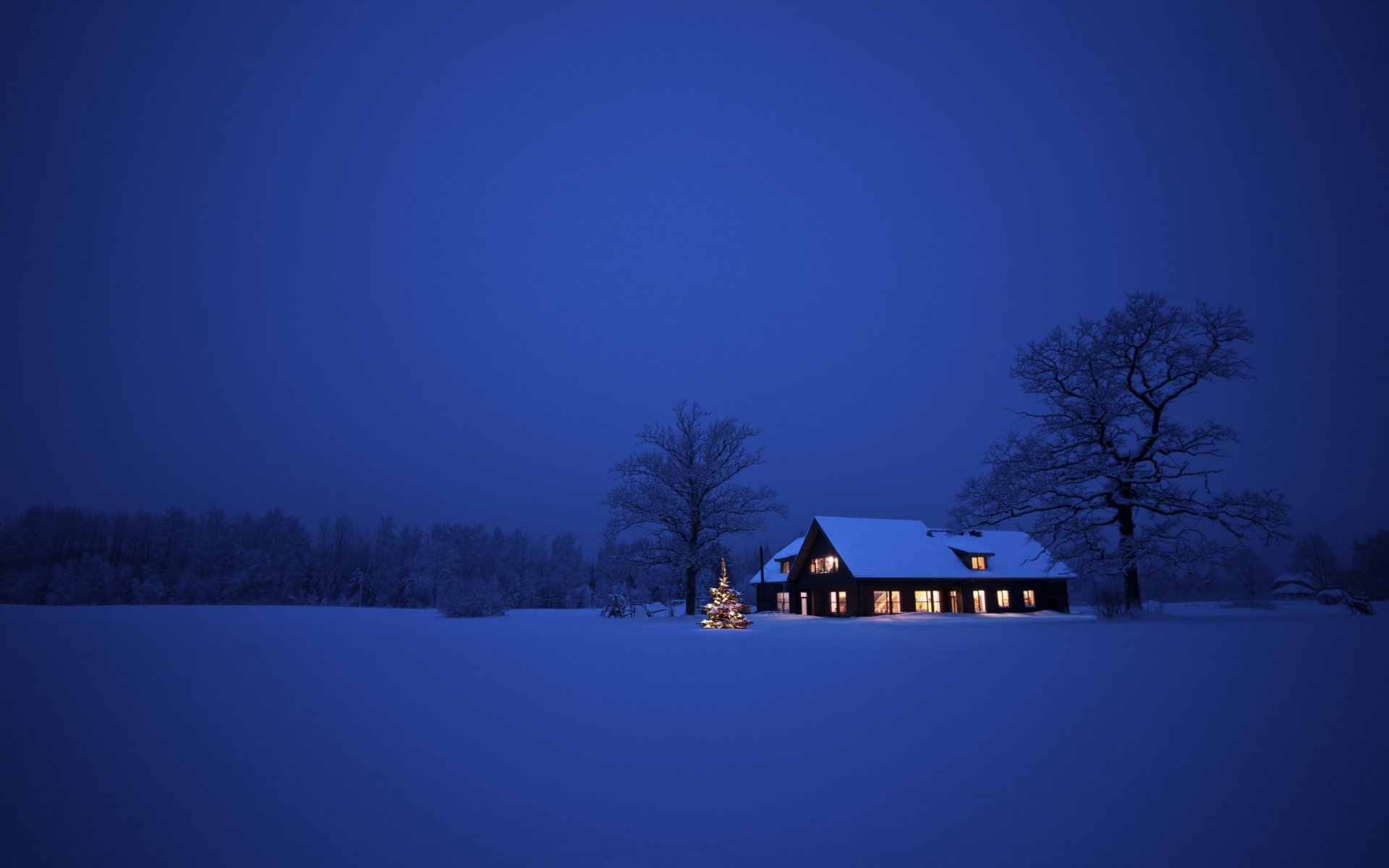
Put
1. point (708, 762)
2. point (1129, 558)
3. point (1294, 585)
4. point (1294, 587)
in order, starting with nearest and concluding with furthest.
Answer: point (708, 762), point (1129, 558), point (1294, 585), point (1294, 587)

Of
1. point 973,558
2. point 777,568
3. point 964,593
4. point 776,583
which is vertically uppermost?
point 973,558

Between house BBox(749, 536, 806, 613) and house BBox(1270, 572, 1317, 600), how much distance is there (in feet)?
93.1

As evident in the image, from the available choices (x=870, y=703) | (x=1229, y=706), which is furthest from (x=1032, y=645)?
(x=870, y=703)

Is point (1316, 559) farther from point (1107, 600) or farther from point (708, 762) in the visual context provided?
point (708, 762)

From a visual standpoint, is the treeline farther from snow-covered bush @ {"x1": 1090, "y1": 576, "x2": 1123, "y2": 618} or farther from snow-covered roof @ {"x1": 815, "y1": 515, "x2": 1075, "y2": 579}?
snow-covered bush @ {"x1": 1090, "y1": 576, "x2": 1123, "y2": 618}

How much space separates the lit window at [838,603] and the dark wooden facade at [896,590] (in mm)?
50

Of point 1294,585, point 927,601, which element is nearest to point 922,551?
point 927,601

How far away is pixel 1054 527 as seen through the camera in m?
25.9

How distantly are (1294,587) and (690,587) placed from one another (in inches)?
1443

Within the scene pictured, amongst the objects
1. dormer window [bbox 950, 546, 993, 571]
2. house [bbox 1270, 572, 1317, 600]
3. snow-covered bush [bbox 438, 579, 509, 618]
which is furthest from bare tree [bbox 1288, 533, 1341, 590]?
snow-covered bush [bbox 438, 579, 509, 618]

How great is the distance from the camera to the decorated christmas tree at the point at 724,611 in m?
28.2

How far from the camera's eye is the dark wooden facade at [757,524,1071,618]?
3888 centimetres

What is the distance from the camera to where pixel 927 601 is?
132 ft

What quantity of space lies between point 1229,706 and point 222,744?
1304 cm
